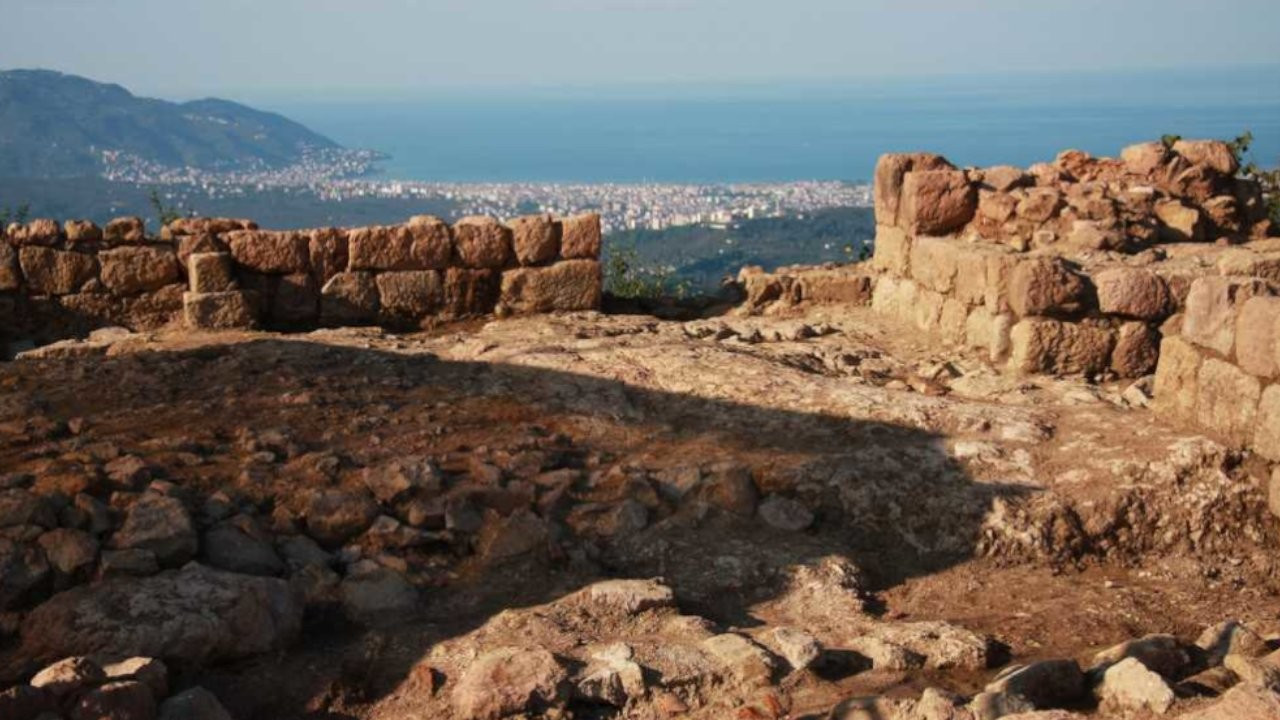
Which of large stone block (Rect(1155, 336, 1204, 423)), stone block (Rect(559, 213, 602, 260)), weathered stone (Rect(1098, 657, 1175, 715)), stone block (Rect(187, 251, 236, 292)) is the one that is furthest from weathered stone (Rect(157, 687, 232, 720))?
stone block (Rect(559, 213, 602, 260))

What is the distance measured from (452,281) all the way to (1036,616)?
7.68 metres

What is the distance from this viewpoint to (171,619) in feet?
18.6

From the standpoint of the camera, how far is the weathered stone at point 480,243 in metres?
12.9

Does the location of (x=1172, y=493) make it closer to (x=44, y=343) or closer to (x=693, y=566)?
(x=693, y=566)

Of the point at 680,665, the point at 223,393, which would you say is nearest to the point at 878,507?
the point at 680,665

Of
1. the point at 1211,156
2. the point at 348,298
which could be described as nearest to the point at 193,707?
the point at 348,298

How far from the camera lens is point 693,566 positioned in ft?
22.6

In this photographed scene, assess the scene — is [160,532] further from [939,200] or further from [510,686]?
[939,200]

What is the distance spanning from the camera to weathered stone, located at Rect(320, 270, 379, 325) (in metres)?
12.7

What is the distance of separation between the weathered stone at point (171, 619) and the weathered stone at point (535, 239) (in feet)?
24.1

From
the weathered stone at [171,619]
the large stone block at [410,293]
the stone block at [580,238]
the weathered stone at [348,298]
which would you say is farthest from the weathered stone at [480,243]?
→ the weathered stone at [171,619]

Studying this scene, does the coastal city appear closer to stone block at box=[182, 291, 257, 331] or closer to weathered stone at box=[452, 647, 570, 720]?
stone block at box=[182, 291, 257, 331]

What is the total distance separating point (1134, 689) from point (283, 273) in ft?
31.2

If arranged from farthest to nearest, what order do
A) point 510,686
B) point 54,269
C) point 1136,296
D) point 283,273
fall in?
point 283,273 → point 54,269 → point 1136,296 → point 510,686
